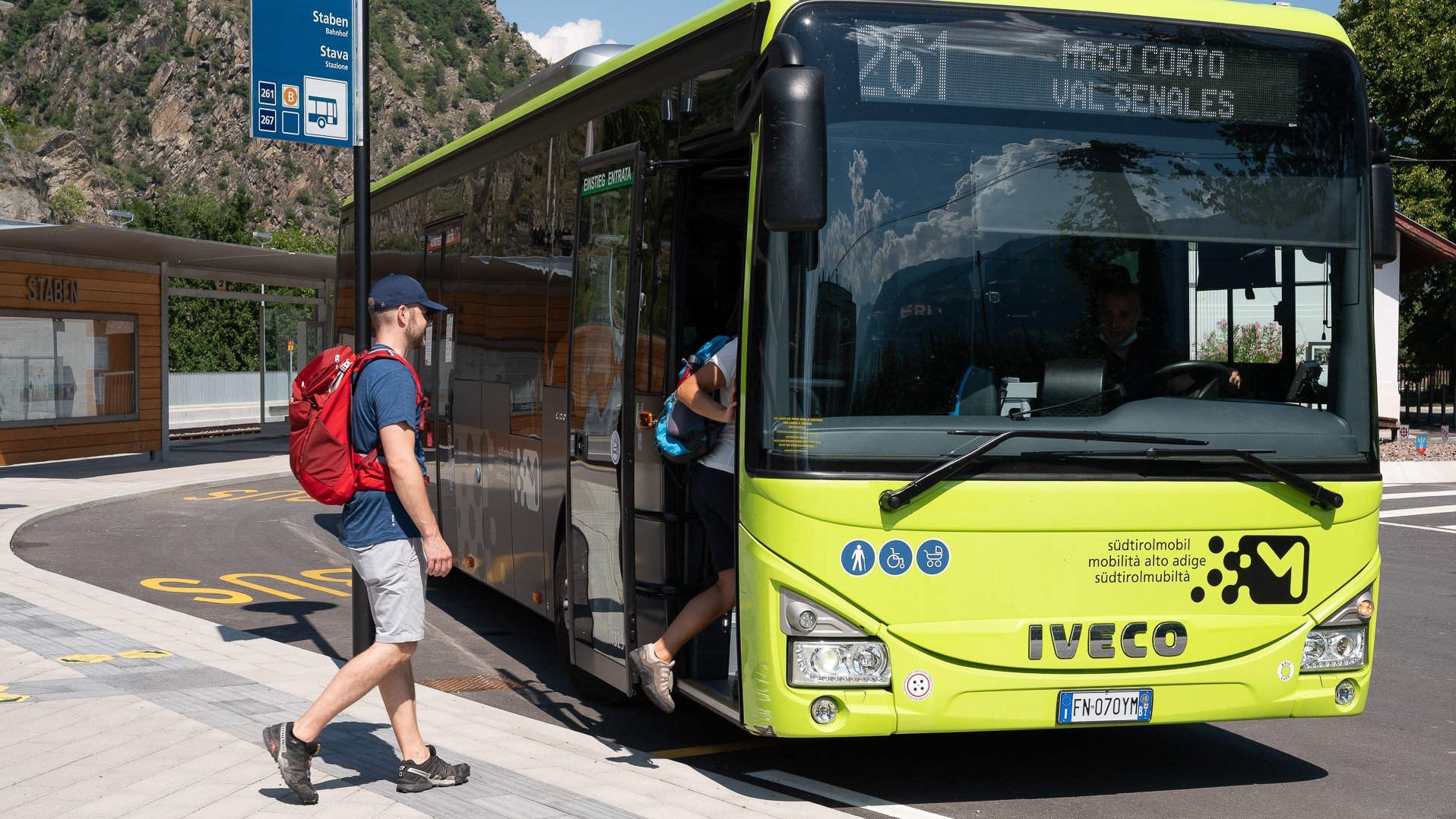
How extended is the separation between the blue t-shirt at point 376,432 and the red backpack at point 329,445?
0.09 feet

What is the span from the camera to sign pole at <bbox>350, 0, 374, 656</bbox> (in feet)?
24.1

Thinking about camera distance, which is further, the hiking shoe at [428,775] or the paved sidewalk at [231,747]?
the hiking shoe at [428,775]

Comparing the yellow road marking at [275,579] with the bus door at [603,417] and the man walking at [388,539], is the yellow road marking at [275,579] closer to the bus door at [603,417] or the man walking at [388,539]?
the bus door at [603,417]

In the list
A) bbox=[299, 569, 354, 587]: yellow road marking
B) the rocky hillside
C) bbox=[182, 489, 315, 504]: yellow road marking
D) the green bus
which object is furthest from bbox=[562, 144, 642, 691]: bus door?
the rocky hillside

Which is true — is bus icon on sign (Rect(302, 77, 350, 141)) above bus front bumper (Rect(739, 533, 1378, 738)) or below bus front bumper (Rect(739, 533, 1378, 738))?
above

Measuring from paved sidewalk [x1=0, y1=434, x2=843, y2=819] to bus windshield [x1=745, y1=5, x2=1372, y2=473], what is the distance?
1.50m

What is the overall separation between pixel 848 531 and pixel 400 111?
15527 centimetres

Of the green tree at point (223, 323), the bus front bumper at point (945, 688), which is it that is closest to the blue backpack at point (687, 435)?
the bus front bumper at point (945, 688)

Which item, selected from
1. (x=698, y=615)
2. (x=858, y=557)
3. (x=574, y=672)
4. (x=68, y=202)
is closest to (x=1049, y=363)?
(x=858, y=557)

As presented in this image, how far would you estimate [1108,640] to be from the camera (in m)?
5.50

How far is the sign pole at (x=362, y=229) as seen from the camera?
24.1 ft

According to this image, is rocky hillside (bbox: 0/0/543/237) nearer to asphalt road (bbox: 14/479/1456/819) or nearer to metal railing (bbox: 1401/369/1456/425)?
metal railing (bbox: 1401/369/1456/425)

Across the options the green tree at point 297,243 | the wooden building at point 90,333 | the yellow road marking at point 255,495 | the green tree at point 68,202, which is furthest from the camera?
the green tree at point 68,202

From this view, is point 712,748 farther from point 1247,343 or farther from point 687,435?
point 1247,343
